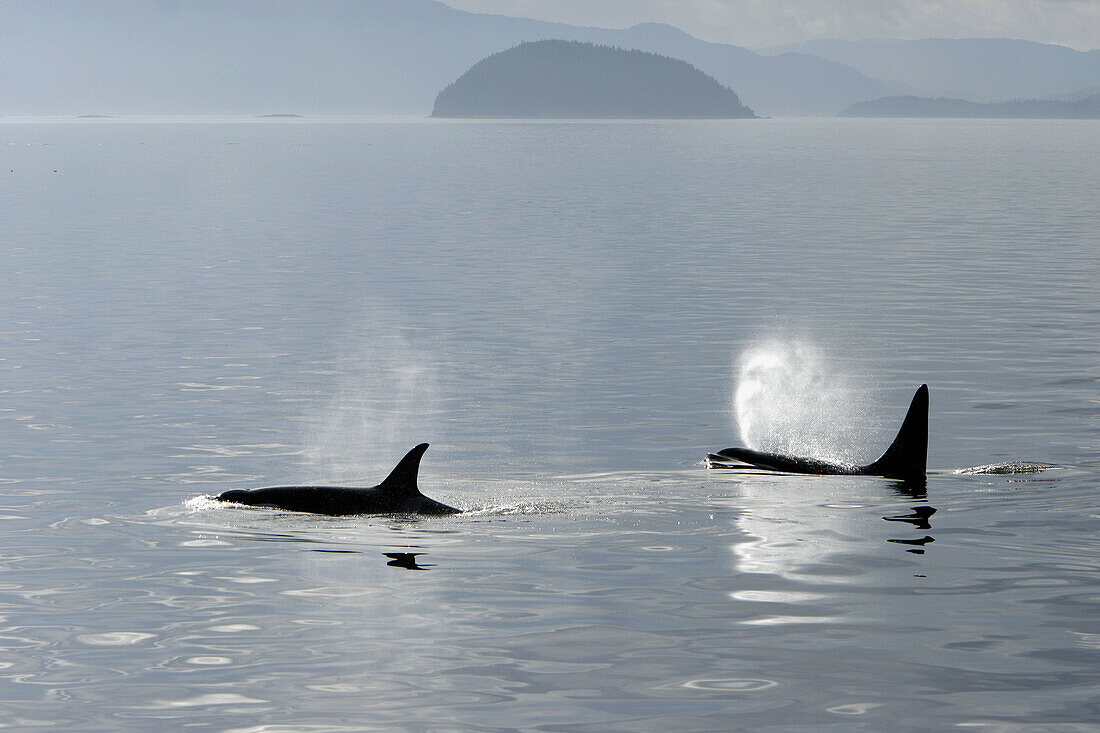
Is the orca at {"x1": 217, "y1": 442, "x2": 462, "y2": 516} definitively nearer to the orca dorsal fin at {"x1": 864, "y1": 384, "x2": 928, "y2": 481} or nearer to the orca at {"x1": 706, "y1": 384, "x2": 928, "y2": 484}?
the orca at {"x1": 706, "y1": 384, "x2": 928, "y2": 484}

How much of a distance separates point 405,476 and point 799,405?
1741 centimetres

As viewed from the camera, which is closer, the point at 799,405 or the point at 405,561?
the point at 405,561

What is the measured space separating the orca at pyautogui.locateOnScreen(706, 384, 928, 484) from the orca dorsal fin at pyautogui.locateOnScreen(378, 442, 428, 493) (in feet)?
21.8

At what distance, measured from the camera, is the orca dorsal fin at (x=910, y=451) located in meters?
25.8

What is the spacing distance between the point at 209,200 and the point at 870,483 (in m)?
110

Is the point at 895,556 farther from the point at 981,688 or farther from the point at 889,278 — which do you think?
the point at 889,278

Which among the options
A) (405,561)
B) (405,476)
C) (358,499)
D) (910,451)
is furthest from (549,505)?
(910,451)

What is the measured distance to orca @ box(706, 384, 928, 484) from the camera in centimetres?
2580

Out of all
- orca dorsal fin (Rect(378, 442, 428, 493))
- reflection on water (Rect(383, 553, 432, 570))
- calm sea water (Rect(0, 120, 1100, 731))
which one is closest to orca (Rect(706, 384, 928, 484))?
calm sea water (Rect(0, 120, 1100, 731))

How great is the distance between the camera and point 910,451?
85.8 ft

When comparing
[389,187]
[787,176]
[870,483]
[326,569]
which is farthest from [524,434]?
[787,176]

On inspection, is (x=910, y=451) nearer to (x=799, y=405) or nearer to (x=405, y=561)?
(x=405, y=561)

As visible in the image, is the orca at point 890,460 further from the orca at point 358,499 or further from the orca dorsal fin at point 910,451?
the orca at point 358,499

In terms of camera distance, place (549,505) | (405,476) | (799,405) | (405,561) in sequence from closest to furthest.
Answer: (405,561) → (405,476) → (549,505) → (799,405)
